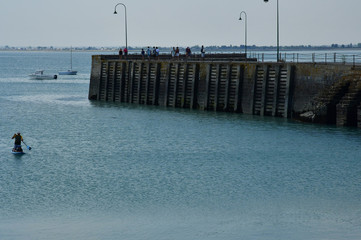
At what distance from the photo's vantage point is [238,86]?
6244 centimetres

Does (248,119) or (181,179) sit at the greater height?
(248,119)

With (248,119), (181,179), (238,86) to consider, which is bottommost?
(181,179)

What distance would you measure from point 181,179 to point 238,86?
1047 inches

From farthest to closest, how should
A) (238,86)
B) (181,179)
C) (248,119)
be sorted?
(238,86)
(248,119)
(181,179)

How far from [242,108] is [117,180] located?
26.8m

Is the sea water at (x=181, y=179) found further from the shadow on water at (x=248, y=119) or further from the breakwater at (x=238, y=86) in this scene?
the breakwater at (x=238, y=86)

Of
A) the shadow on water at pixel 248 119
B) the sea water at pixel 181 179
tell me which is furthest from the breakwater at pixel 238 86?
the sea water at pixel 181 179

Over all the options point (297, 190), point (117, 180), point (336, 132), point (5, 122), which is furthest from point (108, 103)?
point (297, 190)

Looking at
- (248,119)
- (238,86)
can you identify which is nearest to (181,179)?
(248,119)

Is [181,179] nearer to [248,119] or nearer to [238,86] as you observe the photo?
[248,119]

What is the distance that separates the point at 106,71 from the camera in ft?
253

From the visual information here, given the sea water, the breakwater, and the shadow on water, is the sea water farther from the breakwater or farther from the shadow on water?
the breakwater

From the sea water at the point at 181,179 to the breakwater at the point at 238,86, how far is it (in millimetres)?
1465

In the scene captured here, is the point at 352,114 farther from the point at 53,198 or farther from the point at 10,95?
the point at 10,95
